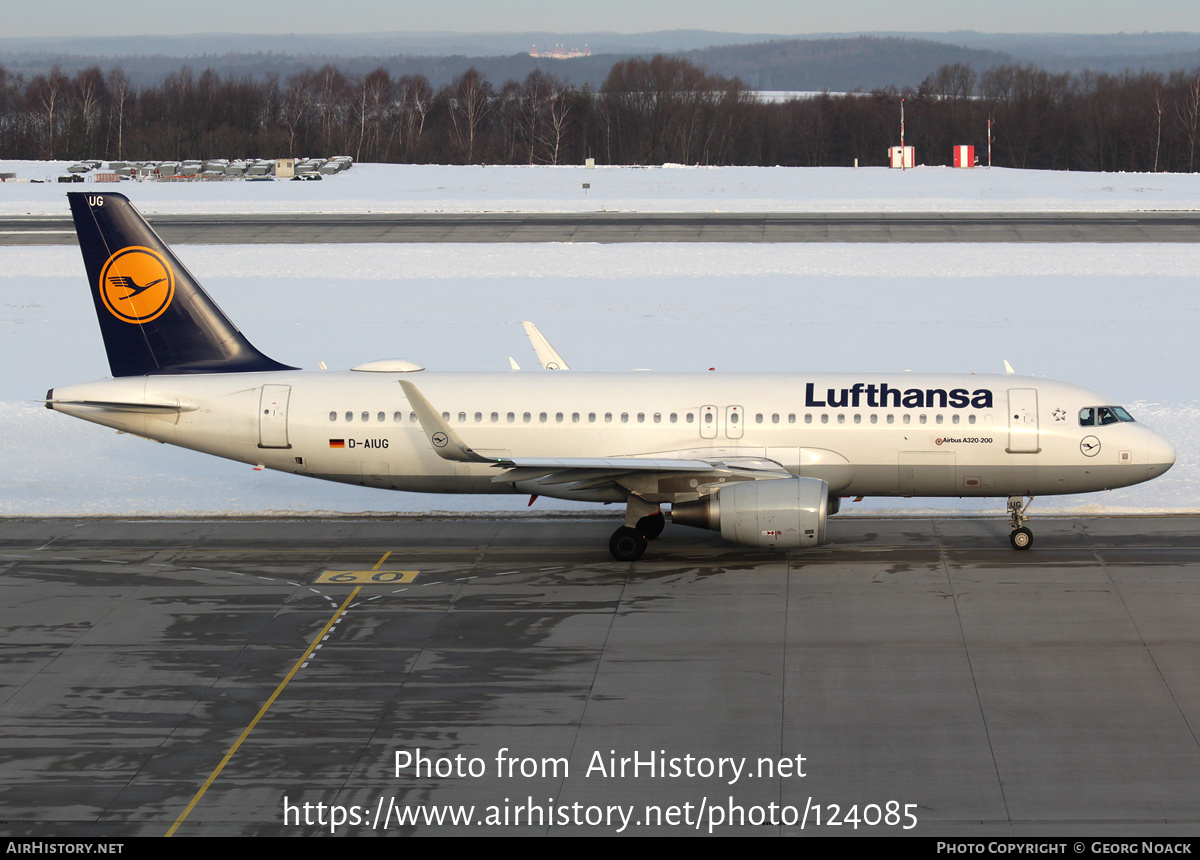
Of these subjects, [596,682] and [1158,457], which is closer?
[596,682]

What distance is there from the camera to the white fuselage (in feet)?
85.6

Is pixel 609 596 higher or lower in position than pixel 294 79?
lower

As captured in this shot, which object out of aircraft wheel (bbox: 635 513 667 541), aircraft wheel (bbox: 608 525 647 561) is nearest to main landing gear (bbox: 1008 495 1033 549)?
aircraft wheel (bbox: 635 513 667 541)

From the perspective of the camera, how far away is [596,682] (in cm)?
1962

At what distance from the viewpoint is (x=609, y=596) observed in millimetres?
23703

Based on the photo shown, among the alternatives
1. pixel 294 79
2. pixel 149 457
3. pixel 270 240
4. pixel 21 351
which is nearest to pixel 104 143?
pixel 294 79

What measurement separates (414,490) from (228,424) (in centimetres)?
432

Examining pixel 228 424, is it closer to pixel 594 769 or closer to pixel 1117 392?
pixel 594 769

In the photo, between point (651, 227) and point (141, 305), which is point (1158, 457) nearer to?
point (141, 305)

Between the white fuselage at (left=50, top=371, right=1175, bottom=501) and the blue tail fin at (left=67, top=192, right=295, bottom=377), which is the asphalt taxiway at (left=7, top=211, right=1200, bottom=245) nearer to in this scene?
the blue tail fin at (left=67, top=192, right=295, bottom=377)

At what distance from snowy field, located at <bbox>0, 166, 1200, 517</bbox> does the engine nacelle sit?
6.15m

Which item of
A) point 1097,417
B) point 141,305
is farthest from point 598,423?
point 141,305

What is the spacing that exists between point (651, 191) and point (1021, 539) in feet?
212

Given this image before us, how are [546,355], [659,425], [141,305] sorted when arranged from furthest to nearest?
[546,355] → [141,305] → [659,425]
